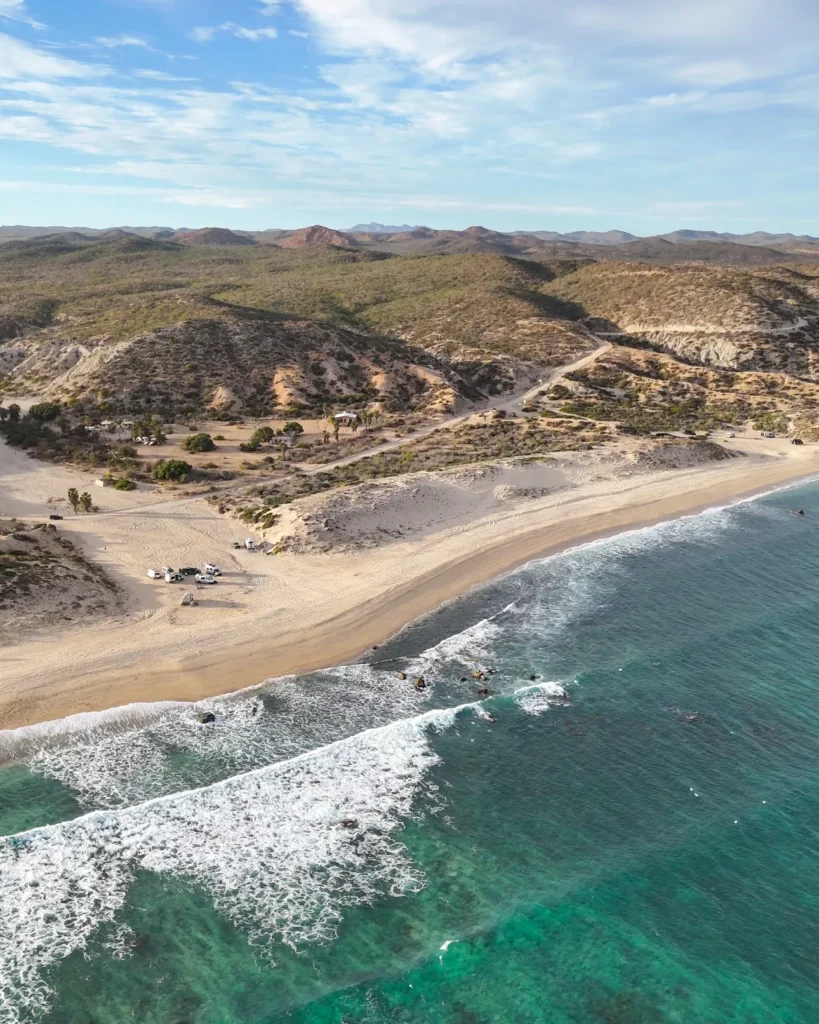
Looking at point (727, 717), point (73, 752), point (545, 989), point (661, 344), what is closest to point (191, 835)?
point (73, 752)

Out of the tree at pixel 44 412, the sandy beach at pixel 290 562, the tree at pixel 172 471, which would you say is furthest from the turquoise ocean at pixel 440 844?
the tree at pixel 44 412

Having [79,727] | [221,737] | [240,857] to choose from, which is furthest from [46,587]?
[240,857]

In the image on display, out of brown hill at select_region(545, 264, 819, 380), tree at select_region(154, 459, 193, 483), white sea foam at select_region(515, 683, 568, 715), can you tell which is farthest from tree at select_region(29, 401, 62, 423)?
brown hill at select_region(545, 264, 819, 380)

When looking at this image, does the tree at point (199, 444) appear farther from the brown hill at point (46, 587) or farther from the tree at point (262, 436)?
the brown hill at point (46, 587)

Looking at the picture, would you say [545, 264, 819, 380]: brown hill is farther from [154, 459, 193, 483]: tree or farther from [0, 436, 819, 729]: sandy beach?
[154, 459, 193, 483]: tree

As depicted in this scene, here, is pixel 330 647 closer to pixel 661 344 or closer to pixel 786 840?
pixel 786 840

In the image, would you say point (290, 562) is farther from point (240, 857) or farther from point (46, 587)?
point (240, 857)
